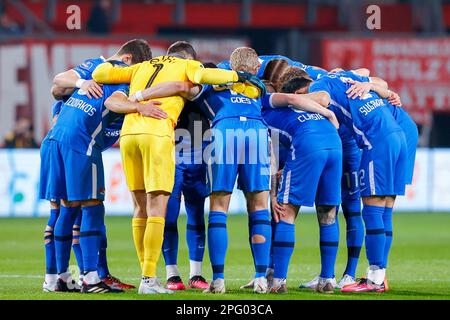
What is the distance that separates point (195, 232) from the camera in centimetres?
1051

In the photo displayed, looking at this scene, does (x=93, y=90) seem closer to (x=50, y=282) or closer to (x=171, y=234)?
(x=171, y=234)

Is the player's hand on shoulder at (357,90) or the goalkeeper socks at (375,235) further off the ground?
the player's hand on shoulder at (357,90)

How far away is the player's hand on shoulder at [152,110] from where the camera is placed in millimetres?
9422

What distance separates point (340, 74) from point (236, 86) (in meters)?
1.27

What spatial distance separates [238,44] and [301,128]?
1464 centimetres

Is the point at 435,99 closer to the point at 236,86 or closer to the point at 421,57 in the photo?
the point at 421,57

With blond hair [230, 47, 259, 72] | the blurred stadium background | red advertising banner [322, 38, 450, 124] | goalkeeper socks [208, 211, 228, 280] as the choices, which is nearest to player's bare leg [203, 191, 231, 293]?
goalkeeper socks [208, 211, 228, 280]

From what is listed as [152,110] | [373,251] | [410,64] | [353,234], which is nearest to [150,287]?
[152,110]

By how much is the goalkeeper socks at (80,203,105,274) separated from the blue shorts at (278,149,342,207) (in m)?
1.64

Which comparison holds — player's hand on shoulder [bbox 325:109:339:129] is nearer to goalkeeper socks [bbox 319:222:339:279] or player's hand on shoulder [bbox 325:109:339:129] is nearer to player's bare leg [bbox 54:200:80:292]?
goalkeeper socks [bbox 319:222:339:279]

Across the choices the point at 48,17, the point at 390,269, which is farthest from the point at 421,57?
the point at 390,269

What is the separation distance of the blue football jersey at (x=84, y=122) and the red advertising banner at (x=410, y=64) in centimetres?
1495

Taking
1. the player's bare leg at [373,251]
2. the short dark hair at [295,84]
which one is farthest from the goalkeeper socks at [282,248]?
the short dark hair at [295,84]

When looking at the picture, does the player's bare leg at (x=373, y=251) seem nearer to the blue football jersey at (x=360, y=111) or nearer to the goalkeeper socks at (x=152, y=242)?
the blue football jersey at (x=360, y=111)
